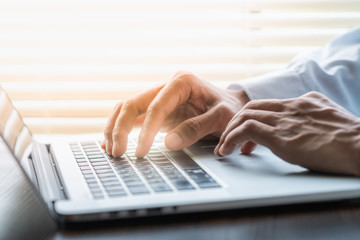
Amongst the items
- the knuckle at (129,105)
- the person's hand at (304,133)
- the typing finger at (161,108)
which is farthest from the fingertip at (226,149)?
the knuckle at (129,105)

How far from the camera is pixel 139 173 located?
0.63m

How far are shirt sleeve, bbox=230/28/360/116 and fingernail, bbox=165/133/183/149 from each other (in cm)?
26

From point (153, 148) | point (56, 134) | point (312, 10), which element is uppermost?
point (312, 10)

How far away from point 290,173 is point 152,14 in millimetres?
808

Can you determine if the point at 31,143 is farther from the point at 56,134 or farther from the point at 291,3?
the point at 291,3

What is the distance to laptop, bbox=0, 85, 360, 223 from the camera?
0.50m

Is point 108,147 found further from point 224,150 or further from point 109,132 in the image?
point 224,150

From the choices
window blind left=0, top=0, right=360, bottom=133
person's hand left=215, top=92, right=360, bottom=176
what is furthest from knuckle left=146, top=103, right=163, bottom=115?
window blind left=0, top=0, right=360, bottom=133

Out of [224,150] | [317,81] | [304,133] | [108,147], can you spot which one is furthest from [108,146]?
[317,81]

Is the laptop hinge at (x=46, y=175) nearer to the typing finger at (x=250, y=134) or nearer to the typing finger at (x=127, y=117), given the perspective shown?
the typing finger at (x=127, y=117)

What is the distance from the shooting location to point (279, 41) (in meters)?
1.35

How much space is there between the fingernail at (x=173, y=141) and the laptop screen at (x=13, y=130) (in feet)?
0.77

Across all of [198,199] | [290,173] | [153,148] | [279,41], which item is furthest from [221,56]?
[198,199]

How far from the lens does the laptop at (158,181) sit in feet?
1.63
